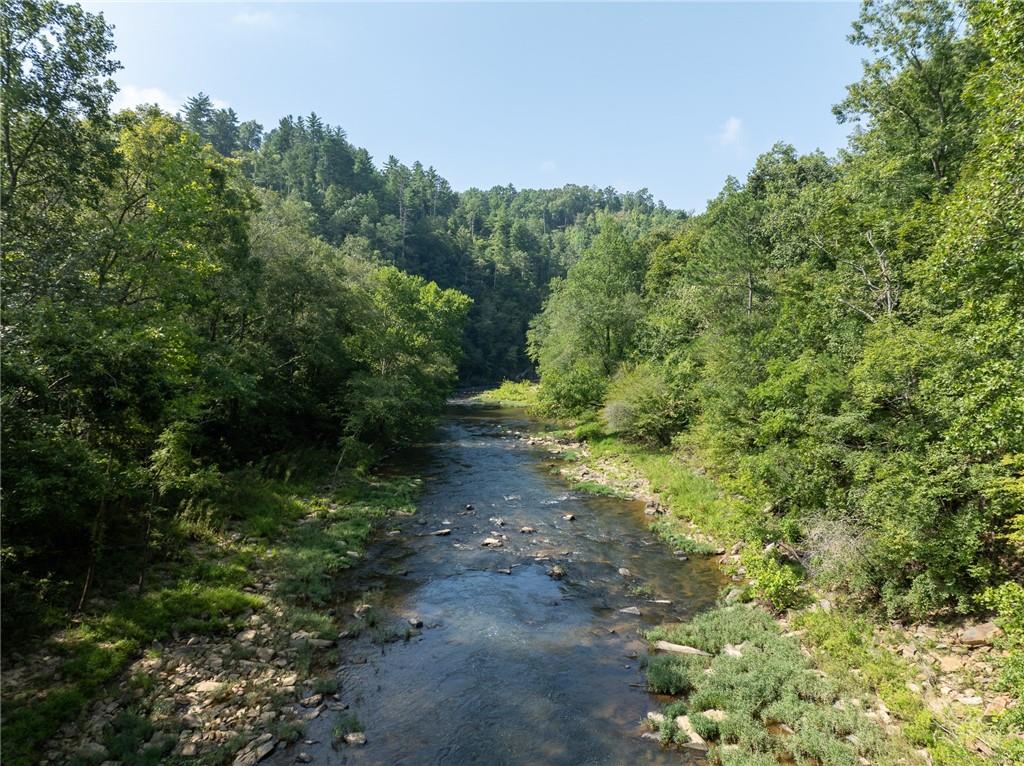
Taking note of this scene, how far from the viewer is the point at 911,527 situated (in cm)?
1104

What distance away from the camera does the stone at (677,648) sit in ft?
38.1

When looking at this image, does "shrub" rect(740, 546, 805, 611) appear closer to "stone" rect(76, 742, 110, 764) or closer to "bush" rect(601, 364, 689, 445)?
"stone" rect(76, 742, 110, 764)

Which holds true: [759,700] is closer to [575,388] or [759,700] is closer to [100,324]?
[100,324]

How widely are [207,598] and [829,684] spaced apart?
13.8 m

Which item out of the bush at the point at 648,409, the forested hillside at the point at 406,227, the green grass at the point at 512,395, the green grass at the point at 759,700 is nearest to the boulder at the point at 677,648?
the green grass at the point at 759,700

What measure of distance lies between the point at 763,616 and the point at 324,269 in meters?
25.8

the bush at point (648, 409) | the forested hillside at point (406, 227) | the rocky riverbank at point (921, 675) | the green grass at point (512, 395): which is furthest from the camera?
the forested hillside at point (406, 227)

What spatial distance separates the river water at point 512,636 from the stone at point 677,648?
18.7 inches

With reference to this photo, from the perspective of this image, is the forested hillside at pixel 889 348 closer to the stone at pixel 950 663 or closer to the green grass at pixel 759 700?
the stone at pixel 950 663

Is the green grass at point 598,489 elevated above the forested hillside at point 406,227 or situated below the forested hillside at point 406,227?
below

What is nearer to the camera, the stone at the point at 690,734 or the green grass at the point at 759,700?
the green grass at the point at 759,700

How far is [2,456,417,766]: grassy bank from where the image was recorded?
8312 mm

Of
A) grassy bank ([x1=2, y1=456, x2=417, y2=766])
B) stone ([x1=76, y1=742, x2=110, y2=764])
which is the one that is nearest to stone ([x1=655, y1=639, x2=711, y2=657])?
grassy bank ([x1=2, y1=456, x2=417, y2=766])

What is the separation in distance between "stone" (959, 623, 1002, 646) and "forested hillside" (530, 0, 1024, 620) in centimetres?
48
